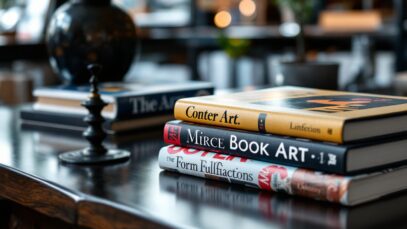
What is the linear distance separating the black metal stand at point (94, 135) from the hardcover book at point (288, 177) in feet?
0.43

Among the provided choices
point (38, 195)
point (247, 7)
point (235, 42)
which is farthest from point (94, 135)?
point (247, 7)

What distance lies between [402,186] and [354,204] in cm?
8

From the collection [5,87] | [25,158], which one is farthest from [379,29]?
[25,158]

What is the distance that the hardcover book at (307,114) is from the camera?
0.58m

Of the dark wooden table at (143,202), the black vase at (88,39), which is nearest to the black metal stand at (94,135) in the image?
the dark wooden table at (143,202)

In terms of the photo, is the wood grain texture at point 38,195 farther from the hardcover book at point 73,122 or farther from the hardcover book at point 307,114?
the hardcover book at point 73,122

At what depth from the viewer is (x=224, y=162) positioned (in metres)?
0.66

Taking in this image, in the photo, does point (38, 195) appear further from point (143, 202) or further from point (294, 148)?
point (294, 148)

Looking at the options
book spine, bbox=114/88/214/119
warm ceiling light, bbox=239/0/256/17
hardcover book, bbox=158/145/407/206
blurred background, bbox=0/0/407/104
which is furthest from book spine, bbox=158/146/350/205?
warm ceiling light, bbox=239/0/256/17

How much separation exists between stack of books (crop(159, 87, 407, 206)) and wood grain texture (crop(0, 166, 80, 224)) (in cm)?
12

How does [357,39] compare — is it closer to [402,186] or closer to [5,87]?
[5,87]

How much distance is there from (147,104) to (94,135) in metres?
0.27

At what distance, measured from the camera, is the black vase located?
1188 mm

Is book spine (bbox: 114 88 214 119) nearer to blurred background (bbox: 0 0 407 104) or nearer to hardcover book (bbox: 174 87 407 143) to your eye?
hardcover book (bbox: 174 87 407 143)
